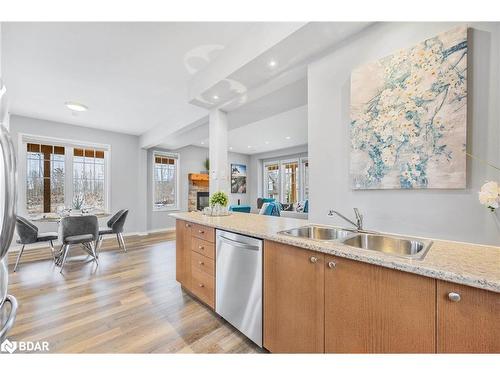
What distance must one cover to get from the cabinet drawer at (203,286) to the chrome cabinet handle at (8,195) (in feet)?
5.02

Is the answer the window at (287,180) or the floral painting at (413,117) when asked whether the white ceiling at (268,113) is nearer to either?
the floral painting at (413,117)

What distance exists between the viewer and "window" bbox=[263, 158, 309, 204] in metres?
7.64

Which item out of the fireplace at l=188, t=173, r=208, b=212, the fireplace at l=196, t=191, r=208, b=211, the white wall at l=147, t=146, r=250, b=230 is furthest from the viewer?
the fireplace at l=196, t=191, r=208, b=211

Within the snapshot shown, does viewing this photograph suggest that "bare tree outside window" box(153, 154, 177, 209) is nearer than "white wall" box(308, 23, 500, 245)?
No

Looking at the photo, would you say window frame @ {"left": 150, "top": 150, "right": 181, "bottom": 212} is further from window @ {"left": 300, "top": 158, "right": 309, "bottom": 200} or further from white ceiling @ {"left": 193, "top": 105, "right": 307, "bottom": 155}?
window @ {"left": 300, "top": 158, "right": 309, "bottom": 200}

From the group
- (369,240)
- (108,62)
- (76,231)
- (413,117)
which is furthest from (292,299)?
(76,231)

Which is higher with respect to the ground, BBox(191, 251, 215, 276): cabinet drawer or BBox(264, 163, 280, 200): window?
BBox(264, 163, 280, 200): window

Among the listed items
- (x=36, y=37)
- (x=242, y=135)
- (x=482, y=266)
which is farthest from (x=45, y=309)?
(x=242, y=135)

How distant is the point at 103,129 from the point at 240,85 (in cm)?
433

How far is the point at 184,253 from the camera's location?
2.45m

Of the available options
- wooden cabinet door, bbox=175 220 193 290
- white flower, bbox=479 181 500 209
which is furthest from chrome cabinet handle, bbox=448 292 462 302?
wooden cabinet door, bbox=175 220 193 290

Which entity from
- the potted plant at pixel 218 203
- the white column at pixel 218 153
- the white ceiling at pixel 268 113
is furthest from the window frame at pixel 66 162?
the potted plant at pixel 218 203
